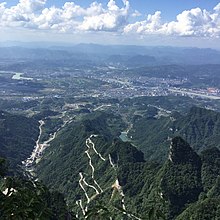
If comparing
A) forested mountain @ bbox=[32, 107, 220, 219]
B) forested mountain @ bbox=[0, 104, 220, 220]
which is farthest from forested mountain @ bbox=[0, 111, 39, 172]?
forested mountain @ bbox=[32, 107, 220, 219]

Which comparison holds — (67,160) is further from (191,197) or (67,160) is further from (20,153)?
(191,197)

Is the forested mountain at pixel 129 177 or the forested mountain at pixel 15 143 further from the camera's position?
the forested mountain at pixel 15 143

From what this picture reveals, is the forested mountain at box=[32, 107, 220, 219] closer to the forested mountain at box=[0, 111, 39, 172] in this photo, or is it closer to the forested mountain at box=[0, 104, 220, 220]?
the forested mountain at box=[0, 104, 220, 220]

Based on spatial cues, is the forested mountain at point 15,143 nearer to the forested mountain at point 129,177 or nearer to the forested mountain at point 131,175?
the forested mountain at point 129,177

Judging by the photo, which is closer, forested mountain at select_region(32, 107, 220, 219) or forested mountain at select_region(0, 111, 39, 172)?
forested mountain at select_region(32, 107, 220, 219)

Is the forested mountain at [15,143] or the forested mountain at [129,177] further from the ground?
the forested mountain at [129,177]

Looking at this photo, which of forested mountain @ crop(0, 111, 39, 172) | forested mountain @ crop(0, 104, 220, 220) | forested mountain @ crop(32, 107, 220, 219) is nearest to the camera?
forested mountain @ crop(0, 104, 220, 220)

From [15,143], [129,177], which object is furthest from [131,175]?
[15,143]

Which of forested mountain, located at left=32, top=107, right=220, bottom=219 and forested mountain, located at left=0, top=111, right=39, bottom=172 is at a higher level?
forested mountain, located at left=32, top=107, right=220, bottom=219

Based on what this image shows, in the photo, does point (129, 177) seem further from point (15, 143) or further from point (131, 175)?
point (15, 143)

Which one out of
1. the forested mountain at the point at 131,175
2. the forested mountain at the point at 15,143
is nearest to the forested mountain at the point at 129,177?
the forested mountain at the point at 131,175

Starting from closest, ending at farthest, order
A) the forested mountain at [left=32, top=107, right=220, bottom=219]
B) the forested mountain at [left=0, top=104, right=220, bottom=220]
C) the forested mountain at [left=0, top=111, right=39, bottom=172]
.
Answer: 1. the forested mountain at [left=0, top=104, right=220, bottom=220]
2. the forested mountain at [left=32, top=107, right=220, bottom=219]
3. the forested mountain at [left=0, top=111, right=39, bottom=172]

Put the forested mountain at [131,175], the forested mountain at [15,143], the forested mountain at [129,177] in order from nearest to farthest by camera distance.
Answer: the forested mountain at [129,177] < the forested mountain at [131,175] < the forested mountain at [15,143]
